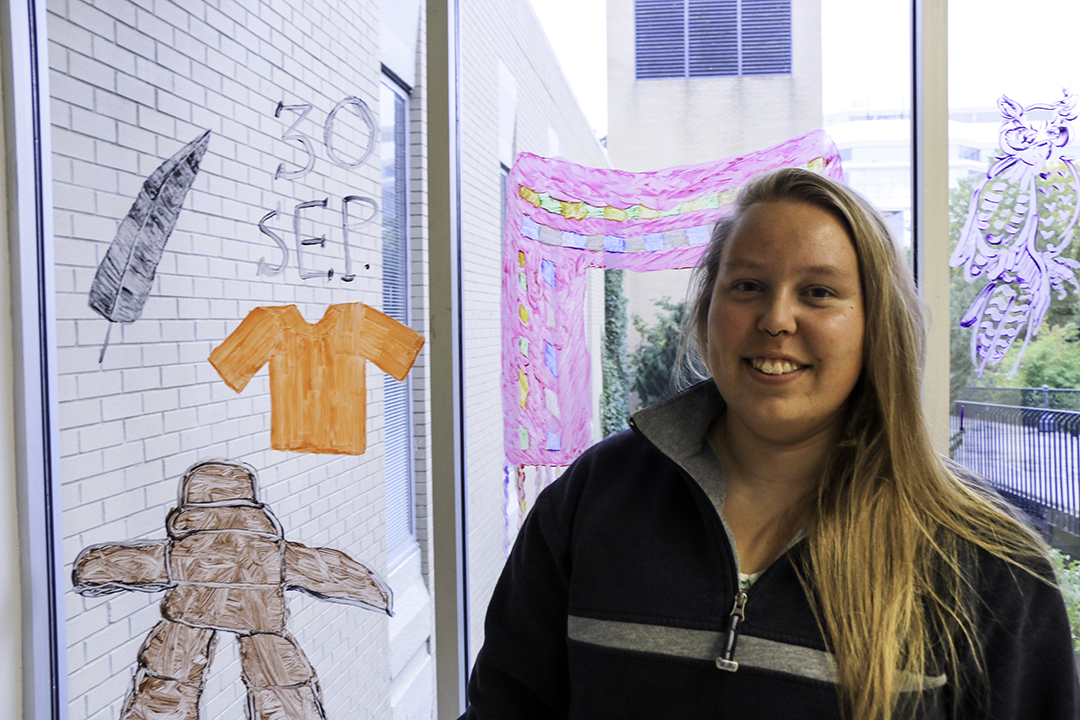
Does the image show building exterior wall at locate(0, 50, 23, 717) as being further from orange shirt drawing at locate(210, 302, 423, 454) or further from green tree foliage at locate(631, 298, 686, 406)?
green tree foliage at locate(631, 298, 686, 406)

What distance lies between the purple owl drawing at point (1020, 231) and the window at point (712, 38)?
1.73 ft

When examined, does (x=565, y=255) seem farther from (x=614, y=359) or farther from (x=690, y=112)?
(x=690, y=112)

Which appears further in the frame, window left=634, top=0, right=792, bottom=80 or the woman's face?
window left=634, top=0, right=792, bottom=80

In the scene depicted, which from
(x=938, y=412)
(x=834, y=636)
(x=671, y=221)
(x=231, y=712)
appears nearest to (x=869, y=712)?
(x=834, y=636)

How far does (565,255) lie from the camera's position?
205cm

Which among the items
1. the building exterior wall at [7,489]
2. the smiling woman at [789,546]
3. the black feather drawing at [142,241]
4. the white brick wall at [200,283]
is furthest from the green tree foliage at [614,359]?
the building exterior wall at [7,489]

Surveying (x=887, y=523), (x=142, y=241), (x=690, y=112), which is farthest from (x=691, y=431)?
(x=142, y=241)

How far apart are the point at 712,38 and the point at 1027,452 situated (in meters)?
1.24

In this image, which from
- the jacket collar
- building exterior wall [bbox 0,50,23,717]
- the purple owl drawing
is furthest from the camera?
building exterior wall [bbox 0,50,23,717]

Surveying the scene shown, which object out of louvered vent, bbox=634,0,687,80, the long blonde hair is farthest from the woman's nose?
louvered vent, bbox=634,0,687,80

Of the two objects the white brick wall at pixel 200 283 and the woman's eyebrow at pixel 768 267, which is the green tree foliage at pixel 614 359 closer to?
the white brick wall at pixel 200 283

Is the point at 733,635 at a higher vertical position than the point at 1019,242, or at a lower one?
lower

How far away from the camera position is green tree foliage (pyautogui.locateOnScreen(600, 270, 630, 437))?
2002 millimetres

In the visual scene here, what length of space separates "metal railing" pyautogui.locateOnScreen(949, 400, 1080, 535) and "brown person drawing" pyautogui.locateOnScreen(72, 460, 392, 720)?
4.97 ft
